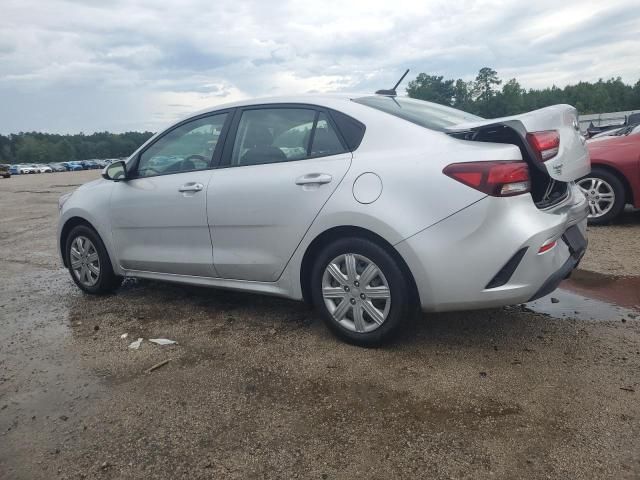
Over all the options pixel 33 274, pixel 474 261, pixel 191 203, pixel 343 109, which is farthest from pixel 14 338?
pixel 474 261

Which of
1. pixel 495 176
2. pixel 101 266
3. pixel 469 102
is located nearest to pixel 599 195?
pixel 495 176

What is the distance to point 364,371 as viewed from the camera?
3.08 meters

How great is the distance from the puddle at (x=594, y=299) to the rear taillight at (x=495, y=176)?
1.42 m

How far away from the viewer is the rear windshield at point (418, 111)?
11.0 feet

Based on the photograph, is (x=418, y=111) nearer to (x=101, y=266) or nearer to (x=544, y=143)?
(x=544, y=143)

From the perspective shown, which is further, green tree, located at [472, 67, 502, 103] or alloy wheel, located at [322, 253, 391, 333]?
green tree, located at [472, 67, 502, 103]

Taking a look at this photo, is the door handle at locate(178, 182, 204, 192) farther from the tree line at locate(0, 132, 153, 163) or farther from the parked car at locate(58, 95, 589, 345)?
the tree line at locate(0, 132, 153, 163)

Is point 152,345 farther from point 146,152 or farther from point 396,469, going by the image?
point 396,469

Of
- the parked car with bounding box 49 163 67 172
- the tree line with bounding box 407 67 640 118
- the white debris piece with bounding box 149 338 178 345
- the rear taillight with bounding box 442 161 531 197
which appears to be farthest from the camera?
the tree line with bounding box 407 67 640 118

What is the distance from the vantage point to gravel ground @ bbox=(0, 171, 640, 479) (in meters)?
2.28

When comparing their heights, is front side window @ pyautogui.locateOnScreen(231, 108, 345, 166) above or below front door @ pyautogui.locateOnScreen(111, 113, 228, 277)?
above

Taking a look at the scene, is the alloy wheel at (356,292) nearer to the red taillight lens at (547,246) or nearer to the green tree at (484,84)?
the red taillight lens at (547,246)

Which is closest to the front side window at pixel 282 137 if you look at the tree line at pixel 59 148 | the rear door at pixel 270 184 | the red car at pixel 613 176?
the rear door at pixel 270 184

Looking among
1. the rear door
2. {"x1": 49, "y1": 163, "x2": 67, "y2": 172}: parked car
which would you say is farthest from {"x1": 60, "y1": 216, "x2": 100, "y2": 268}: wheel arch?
{"x1": 49, "y1": 163, "x2": 67, "y2": 172}: parked car
